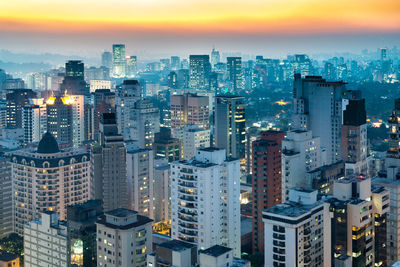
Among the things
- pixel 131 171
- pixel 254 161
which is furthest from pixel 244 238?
pixel 131 171

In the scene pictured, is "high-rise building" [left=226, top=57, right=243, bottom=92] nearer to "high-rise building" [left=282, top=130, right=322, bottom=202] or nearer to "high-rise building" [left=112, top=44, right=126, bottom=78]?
"high-rise building" [left=112, top=44, right=126, bottom=78]

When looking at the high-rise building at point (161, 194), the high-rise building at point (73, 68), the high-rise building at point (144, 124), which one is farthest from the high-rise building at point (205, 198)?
the high-rise building at point (73, 68)

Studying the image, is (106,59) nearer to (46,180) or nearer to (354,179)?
(46,180)

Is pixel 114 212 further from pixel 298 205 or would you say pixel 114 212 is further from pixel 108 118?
pixel 108 118

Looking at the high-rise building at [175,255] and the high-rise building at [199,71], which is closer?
the high-rise building at [175,255]

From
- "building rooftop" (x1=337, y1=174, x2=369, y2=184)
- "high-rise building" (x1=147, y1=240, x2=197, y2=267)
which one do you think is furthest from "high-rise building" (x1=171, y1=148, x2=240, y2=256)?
"building rooftop" (x1=337, y1=174, x2=369, y2=184)

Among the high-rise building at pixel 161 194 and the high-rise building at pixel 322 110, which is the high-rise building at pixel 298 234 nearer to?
the high-rise building at pixel 161 194
